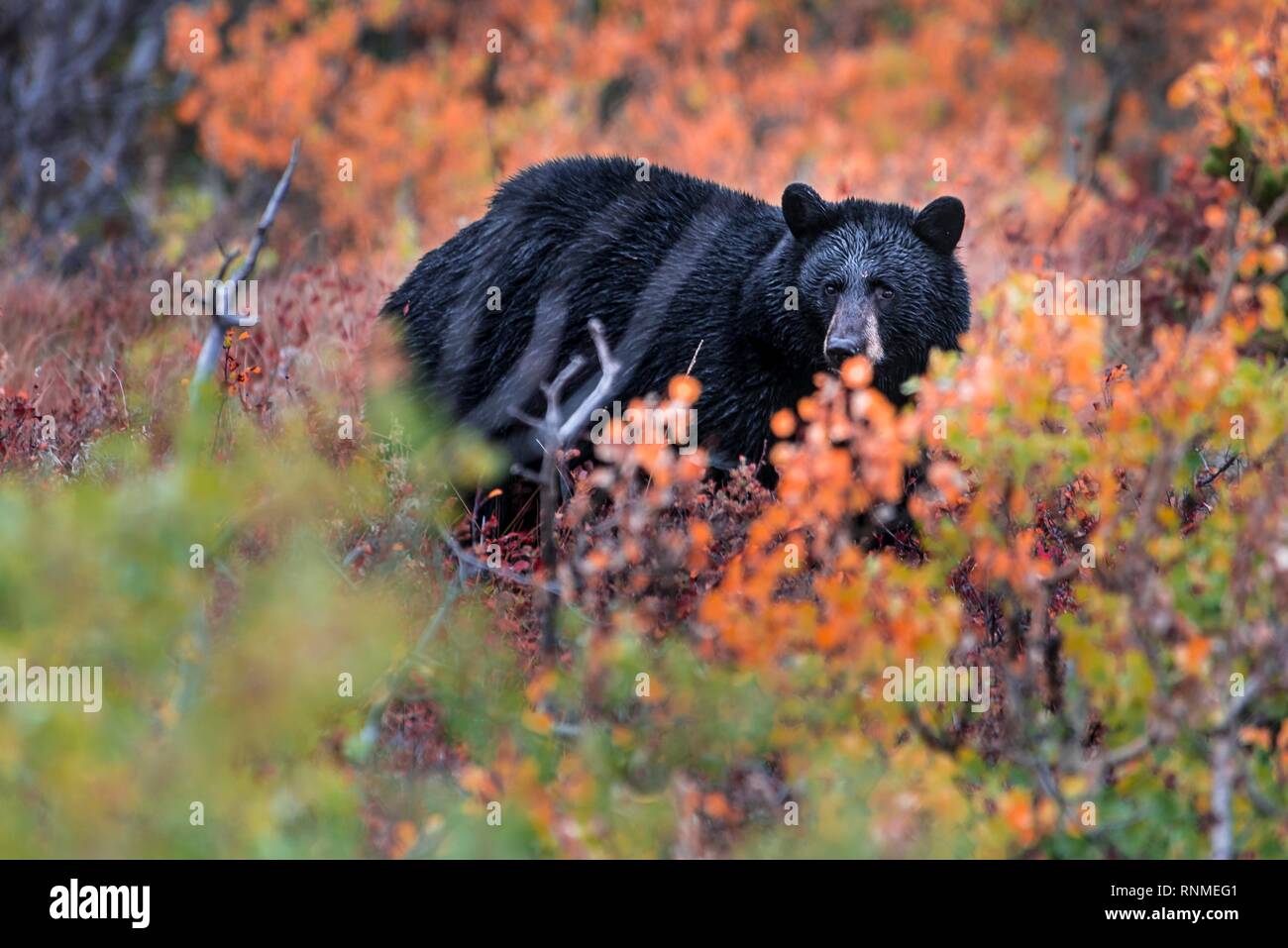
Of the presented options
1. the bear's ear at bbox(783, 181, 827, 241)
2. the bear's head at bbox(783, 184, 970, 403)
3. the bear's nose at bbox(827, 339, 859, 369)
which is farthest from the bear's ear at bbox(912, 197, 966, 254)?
the bear's nose at bbox(827, 339, 859, 369)

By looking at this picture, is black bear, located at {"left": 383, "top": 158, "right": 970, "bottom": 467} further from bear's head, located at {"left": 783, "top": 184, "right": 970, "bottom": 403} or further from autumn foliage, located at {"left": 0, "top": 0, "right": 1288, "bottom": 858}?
autumn foliage, located at {"left": 0, "top": 0, "right": 1288, "bottom": 858}

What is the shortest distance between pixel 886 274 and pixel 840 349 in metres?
0.58

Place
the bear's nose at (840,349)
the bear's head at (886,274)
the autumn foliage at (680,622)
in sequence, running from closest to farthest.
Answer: the autumn foliage at (680,622) → the bear's nose at (840,349) → the bear's head at (886,274)

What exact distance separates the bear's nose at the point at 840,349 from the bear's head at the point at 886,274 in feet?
0.63

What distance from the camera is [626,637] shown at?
3.97 metres

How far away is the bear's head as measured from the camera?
20.0 ft

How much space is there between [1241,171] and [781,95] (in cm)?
946

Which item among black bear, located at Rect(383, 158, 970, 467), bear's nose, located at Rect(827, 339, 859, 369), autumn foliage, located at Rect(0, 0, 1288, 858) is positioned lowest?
autumn foliage, located at Rect(0, 0, 1288, 858)

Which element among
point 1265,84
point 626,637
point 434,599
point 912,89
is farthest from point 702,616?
point 912,89

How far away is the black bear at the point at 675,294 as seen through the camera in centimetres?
614

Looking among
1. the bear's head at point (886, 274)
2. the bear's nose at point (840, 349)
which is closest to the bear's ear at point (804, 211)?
the bear's head at point (886, 274)

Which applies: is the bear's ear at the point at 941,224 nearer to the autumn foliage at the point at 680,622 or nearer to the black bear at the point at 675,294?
the black bear at the point at 675,294

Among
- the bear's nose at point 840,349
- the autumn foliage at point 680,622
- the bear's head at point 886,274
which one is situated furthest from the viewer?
the bear's head at point 886,274

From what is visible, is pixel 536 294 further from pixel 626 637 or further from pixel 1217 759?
pixel 1217 759
